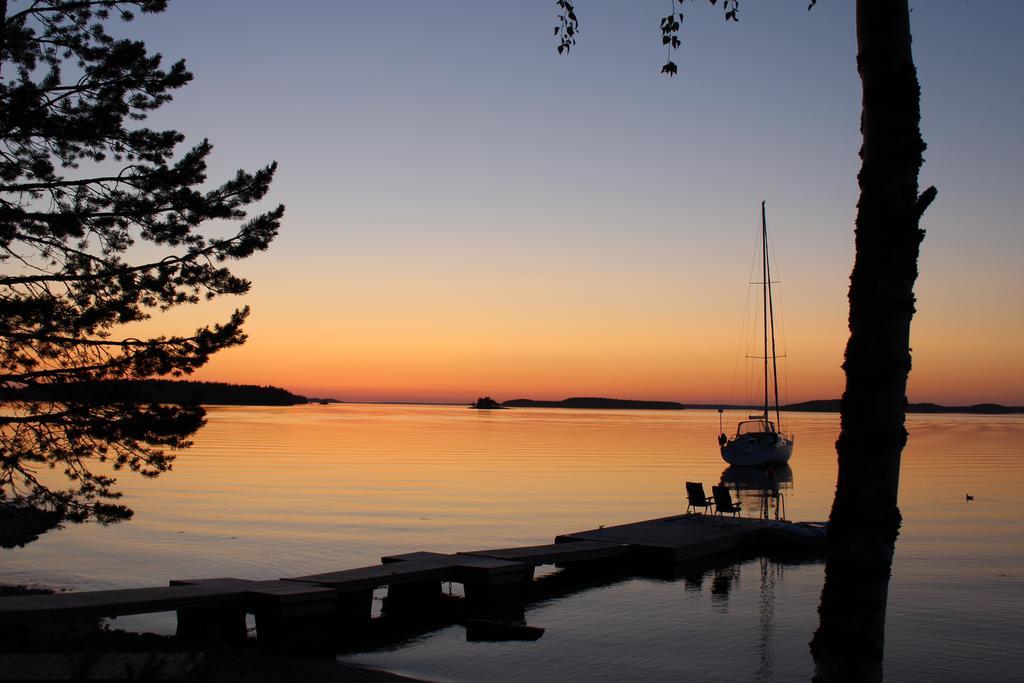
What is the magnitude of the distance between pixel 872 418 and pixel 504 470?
1885 inches

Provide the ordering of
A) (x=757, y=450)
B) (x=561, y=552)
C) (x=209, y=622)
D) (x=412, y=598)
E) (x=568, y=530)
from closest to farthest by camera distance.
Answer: (x=209, y=622)
(x=412, y=598)
(x=561, y=552)
(x=568, y=530)
(x=757, y=450)

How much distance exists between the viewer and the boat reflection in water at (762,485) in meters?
37.7

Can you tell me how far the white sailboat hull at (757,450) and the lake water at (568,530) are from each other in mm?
1960

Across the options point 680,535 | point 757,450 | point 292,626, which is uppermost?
point 757,450

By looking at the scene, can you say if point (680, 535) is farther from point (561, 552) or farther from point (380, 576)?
point (380, 576)

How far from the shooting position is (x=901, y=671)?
14789 millimetres

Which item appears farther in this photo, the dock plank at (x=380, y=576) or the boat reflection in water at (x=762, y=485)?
the boat reflection in water at (x=762, y=485)

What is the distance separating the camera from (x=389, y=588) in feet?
59.4

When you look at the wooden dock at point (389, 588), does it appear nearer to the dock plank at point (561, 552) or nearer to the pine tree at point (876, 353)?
the dock plank at point (561, 552)

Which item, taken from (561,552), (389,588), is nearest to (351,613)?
(389,588)

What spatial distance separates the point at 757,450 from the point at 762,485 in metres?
6.81

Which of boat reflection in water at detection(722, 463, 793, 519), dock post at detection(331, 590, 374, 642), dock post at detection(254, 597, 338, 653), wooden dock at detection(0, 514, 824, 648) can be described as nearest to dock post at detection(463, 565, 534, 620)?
wooden dock at detection(0, 514, 824, 648)

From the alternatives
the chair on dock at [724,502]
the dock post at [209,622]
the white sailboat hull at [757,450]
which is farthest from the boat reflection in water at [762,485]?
the dock post at [209,622]

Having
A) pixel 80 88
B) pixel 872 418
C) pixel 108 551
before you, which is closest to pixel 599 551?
pixel 108 551
